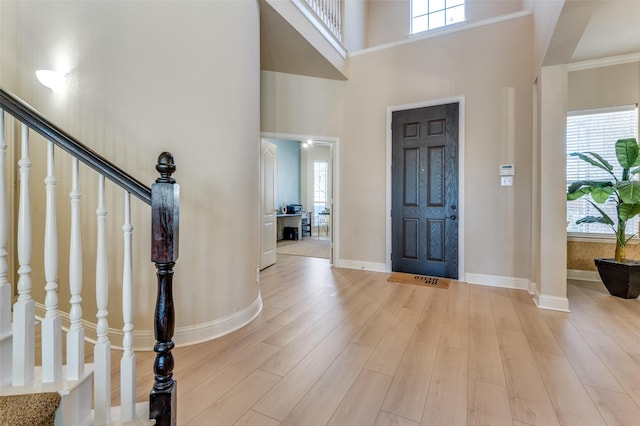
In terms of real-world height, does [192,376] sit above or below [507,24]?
below

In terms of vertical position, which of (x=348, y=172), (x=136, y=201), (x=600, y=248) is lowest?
(x=600, y=248)

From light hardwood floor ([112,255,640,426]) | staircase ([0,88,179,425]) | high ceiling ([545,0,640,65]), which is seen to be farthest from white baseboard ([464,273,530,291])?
staircase ([0,88,179,425])

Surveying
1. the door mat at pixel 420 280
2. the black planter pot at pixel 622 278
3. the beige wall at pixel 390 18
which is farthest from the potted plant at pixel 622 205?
the beige wall at pixel 390 18

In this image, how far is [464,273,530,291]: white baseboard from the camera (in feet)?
11.5

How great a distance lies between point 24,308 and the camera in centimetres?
107

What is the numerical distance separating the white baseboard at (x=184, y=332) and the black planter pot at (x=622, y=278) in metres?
3.90

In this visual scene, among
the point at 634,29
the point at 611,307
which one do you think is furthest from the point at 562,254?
the point at 634,29

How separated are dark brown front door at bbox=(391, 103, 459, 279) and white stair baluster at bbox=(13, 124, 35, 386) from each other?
12.5 feet

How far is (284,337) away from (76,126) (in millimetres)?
2227

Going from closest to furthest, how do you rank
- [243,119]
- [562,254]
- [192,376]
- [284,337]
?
[192,376], [284,337], [243,119], [562,254]

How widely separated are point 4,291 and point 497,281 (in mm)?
4260

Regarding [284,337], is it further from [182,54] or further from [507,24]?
[507,24]

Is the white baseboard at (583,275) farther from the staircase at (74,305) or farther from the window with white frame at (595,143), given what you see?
the staircase at (74,305)

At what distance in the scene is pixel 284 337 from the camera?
229cm
